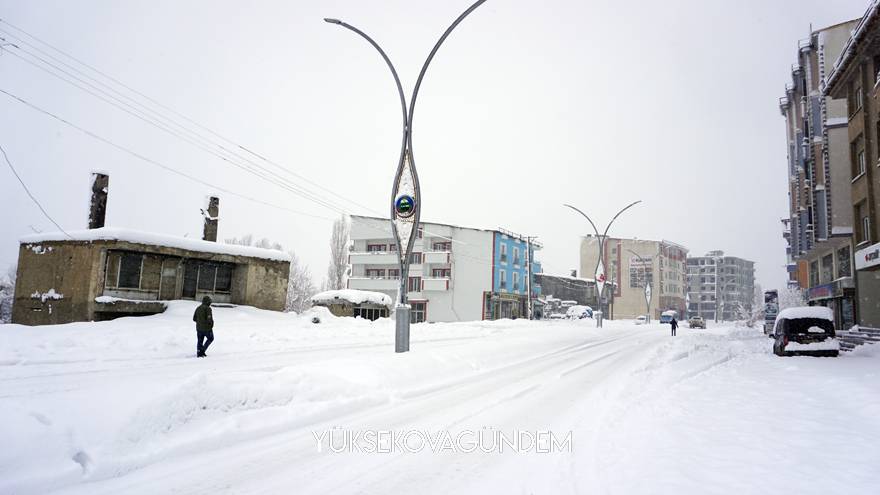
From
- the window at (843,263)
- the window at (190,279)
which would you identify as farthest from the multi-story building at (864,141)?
the window at (190,279)

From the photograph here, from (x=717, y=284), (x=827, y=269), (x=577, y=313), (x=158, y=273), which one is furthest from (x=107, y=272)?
(x=717, y=284)

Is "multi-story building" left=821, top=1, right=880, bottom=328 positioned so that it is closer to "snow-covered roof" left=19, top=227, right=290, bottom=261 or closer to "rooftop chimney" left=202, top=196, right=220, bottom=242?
"snow-covered roof" left=19, top=227, right=290, bottom=261

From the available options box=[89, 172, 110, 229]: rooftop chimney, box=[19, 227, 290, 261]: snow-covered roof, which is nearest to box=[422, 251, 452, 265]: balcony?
box=[19, 227, 290, 261]: snow-covered roof

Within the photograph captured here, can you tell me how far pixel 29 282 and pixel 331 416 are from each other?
23982 mm

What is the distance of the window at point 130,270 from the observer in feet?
75.2

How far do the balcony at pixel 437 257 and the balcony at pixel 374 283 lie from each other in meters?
3.88

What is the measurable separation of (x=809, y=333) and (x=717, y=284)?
12345 centimetres

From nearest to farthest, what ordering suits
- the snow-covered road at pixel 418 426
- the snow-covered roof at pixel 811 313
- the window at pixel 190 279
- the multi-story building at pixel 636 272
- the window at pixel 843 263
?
the snow-covered road at pixel 418 426 < the snow-covered roof at pixel 811 313 < the window at pixel 190 279 < the window at pixel 843 263 < the multi-story building at pixel 636 272

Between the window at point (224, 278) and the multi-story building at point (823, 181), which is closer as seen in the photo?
the multi-story building at point (823, 181)

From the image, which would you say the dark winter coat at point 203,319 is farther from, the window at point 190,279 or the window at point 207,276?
the window at point 207,276

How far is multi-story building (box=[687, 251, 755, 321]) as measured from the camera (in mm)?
125312

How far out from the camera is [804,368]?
1321cm

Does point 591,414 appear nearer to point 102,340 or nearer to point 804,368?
point 804,368

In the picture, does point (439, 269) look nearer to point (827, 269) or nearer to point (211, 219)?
point (211, 219)
